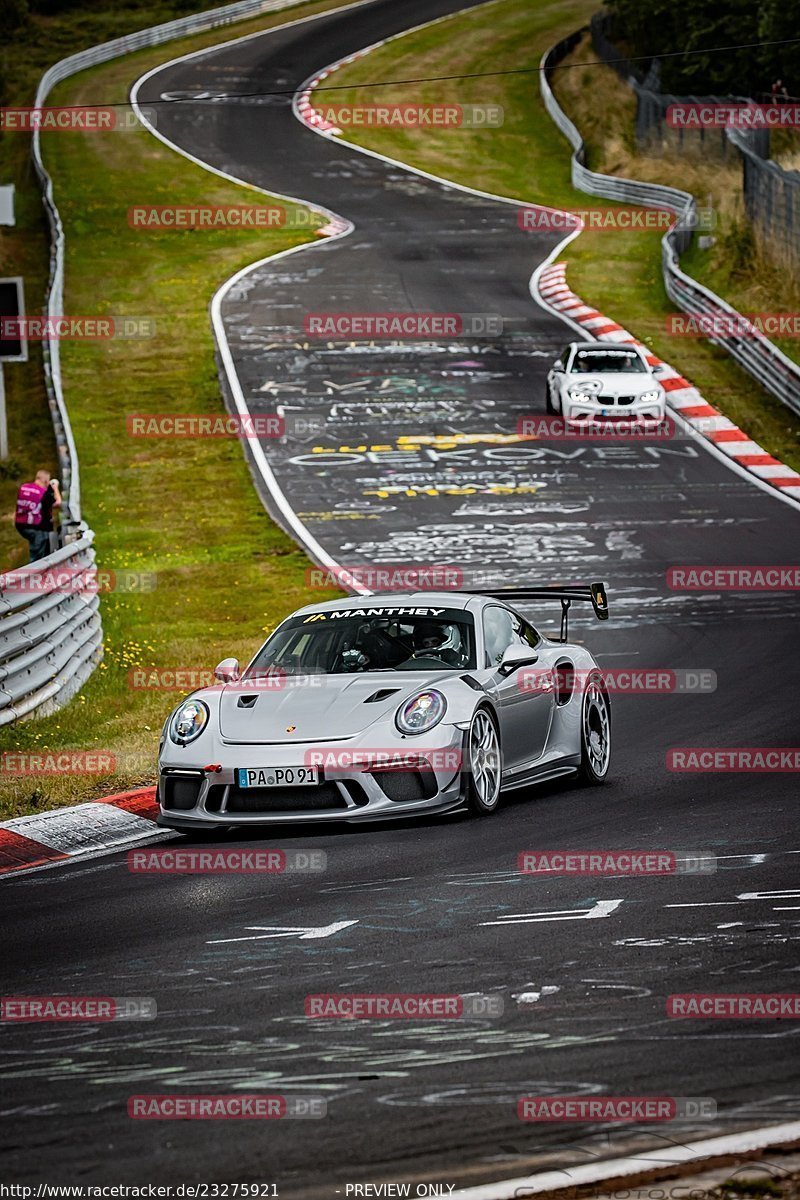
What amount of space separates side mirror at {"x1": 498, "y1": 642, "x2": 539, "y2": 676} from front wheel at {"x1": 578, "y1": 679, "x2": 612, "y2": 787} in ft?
2.76

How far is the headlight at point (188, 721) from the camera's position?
33.5 ft

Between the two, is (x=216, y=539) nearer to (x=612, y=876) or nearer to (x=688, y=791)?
(x=688, y=791)

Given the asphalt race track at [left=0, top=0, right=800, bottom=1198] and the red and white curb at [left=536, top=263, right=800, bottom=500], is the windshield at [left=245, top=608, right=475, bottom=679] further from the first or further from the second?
the red and white curb at [left=536, top=263, right=800, bottom=500]

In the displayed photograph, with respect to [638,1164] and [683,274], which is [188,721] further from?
[683,274]

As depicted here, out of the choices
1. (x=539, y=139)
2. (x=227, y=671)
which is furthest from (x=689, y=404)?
(x=539, y=139)

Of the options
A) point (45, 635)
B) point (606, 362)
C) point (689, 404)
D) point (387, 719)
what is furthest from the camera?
point (689, 404)

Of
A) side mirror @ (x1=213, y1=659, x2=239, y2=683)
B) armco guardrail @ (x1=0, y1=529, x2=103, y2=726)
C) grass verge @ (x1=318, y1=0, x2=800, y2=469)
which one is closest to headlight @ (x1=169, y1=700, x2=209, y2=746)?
side mirror @ (x1=213, y1=659, x2=239, y2=683)

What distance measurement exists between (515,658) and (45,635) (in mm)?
4910

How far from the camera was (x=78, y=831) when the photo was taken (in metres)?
10.3

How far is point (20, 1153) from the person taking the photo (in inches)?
198

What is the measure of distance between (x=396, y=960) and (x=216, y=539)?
17.5m

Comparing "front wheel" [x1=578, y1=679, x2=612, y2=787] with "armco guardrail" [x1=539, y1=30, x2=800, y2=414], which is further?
"armco guardrail" [x1=539, y1=30, x2=800, y2=414]

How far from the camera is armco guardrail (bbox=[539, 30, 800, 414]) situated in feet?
102

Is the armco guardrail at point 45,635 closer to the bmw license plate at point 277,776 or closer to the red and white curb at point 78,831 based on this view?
the red and white curb at point 78,831
